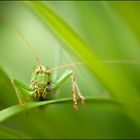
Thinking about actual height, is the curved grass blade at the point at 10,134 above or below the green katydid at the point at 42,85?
below

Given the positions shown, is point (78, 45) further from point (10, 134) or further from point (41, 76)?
point (41, 76)

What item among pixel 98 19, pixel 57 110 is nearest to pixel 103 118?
pixel 57 110

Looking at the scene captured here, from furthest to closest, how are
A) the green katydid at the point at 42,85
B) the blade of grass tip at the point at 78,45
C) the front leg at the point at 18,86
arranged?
the green katydid at the point at 42,85
the front leg at the point at 18,86
the blade of grass tip at the point at 78,45

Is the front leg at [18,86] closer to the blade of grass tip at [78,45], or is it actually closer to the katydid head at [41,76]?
the katydid head at [41,76]

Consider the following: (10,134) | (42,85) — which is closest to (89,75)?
(42,85)

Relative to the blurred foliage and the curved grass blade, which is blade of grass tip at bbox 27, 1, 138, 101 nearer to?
the blurred foliage

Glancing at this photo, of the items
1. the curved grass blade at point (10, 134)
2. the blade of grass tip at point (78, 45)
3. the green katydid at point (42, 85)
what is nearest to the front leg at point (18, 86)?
the green katydid at point (42, 85)

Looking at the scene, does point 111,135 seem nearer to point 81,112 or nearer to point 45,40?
point 81,112

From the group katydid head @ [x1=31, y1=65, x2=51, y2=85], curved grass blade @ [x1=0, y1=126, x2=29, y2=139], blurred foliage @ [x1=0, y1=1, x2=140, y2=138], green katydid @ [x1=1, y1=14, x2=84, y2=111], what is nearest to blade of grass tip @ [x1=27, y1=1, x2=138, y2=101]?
blurred foliage @ [x1=0, y1=1, x2=140, y2=138]
